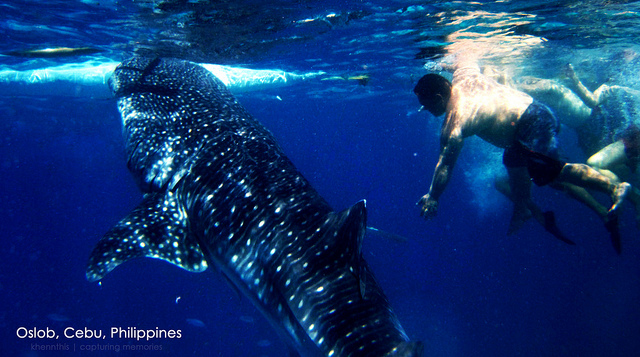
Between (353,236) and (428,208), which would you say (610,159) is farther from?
(353,236)

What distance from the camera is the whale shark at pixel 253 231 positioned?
259 cm

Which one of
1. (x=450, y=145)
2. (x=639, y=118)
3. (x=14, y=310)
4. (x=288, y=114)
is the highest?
(x=450, y=145)

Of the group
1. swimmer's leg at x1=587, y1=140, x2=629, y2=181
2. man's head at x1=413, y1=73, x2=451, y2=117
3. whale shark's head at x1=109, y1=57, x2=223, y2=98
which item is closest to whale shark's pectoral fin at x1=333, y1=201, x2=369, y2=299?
whale shark's head at x1=109, y1=57, x2=223, y2=98

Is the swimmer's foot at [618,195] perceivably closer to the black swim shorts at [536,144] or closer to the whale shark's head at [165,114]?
the black swim shorts at [536,144]

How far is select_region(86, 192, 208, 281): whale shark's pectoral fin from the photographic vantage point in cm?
322

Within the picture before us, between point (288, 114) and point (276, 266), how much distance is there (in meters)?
37.3

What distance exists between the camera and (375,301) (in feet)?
8.83

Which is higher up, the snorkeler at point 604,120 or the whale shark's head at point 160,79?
the whale shark's head at point 160,79

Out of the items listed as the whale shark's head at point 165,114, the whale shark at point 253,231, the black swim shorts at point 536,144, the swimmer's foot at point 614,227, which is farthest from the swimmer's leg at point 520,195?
the whale shark's head at point 165,114

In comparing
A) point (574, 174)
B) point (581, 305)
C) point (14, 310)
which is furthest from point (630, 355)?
point (14, 310)

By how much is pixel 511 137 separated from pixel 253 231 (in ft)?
19.3

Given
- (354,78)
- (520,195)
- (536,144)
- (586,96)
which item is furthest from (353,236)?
(354,78)

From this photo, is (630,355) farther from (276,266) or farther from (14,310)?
(14,310)

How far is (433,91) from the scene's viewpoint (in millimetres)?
6527
